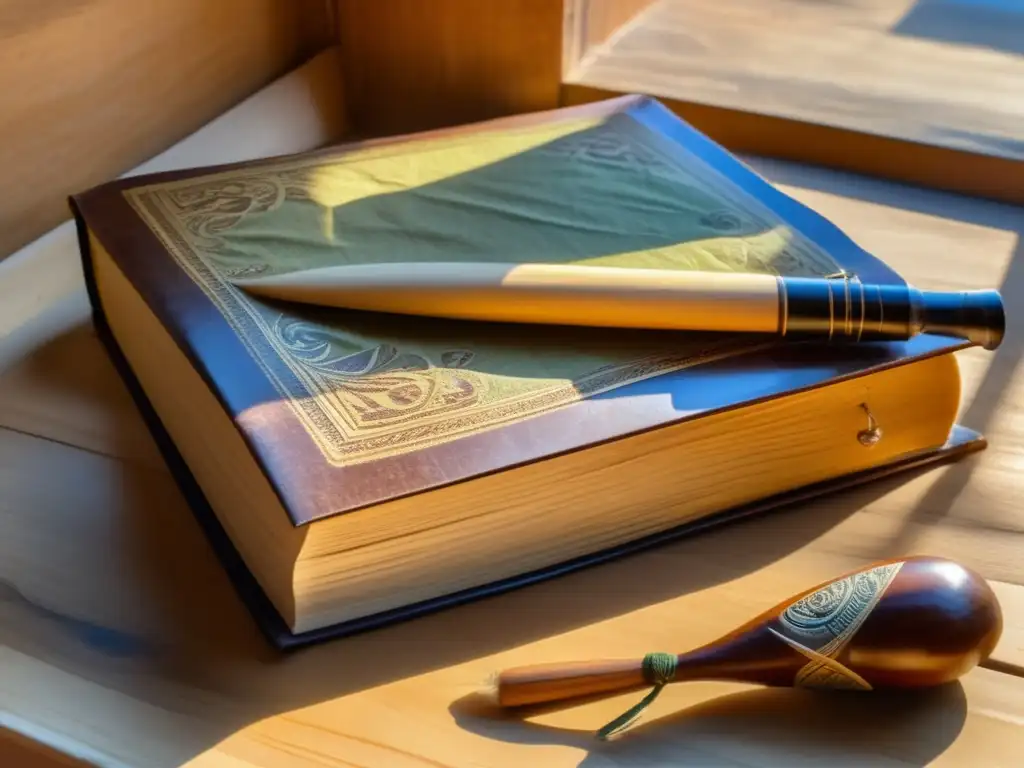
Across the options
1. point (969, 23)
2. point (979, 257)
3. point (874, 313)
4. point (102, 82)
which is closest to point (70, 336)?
point (102, 82)

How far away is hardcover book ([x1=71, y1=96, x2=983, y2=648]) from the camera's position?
38 cm

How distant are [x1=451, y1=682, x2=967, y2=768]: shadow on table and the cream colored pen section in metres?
0.15

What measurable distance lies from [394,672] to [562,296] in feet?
0.54

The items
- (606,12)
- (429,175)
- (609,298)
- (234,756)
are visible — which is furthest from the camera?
(606,12)

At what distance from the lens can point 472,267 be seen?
0.46 m

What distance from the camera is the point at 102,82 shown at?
61 cm

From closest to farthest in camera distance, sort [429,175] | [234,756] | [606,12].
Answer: [234,756] → [429,175] → [606,12]

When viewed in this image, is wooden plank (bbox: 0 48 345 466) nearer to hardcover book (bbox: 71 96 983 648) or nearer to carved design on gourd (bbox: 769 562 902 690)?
hardcover book (bbox: 71 96 983 648)

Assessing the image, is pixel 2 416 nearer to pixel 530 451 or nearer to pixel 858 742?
pixel 530 451

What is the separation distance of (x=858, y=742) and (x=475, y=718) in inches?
5.0

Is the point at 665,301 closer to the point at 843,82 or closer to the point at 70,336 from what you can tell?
the point at 70,336

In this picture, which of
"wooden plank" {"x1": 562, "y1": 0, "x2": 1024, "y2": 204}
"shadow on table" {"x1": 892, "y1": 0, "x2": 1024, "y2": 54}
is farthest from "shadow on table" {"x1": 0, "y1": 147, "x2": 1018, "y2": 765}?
"shadow on table" {"x1": 892, "y1": 0, "x2": 1024, "y2": 54}

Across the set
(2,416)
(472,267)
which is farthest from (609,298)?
(2,416)

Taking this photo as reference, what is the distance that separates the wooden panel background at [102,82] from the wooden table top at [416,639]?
0.13m
